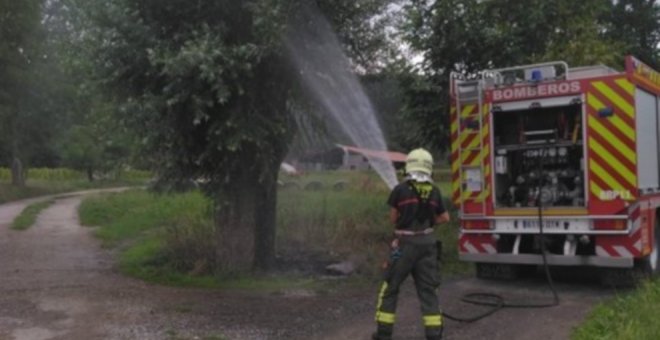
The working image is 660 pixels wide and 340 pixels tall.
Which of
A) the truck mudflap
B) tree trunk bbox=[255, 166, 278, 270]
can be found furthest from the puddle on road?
the truck mudflap

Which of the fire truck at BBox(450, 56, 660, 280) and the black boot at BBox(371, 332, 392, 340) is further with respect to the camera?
the fire truck at BBox(450, 56, 660, 280)

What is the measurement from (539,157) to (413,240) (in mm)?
3944

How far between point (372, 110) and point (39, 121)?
28.4 metres

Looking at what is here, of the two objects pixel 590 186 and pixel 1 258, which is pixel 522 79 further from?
pixel 1 258

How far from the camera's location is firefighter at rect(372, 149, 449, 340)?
267 inches

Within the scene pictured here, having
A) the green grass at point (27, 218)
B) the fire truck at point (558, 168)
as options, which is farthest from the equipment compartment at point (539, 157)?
the green grass at point (27, 218)

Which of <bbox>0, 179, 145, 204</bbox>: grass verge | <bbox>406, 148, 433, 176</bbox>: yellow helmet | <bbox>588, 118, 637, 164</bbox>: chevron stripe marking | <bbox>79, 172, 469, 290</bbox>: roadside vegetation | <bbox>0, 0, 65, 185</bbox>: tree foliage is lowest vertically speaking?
<bbox>79, 172, 469, 290</bbox>: roadside vegetation

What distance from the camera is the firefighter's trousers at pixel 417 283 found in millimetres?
6652

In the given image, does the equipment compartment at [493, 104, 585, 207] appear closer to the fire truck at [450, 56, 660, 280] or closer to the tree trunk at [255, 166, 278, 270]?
the fire truck at [450, 56, 660, 280]

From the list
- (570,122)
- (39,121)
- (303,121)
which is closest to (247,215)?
(303,121)

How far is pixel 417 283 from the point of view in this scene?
22.7 feet

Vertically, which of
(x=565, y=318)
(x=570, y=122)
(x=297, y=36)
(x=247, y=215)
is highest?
(x=297, y=36)

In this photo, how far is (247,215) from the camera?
1048cm

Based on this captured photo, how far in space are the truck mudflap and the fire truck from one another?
1 centimetres
